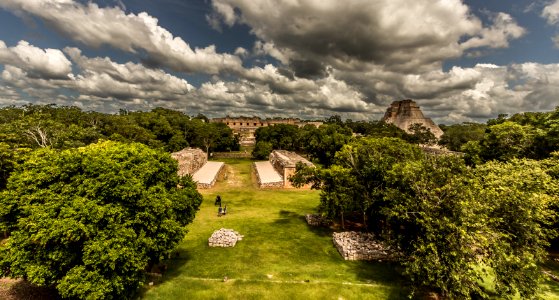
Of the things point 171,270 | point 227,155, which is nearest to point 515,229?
point 171,270

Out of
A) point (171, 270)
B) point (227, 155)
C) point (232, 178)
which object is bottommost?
point (227, 155)

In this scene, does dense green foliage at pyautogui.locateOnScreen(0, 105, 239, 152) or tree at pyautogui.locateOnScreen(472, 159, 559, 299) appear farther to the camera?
dense green foliage at pyautogui.locateOnScreen(0, 105, 239, 152)

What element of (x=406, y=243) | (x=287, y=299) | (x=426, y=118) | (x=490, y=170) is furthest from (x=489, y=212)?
(x=426, y=118)

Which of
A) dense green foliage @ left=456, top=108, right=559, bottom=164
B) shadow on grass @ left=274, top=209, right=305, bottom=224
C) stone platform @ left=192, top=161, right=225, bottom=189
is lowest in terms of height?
stone platform @ left=192, top=161, right=225, bottom=189

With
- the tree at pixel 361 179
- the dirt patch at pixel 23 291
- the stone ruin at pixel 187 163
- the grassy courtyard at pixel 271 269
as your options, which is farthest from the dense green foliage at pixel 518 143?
the stone ruin at pixel 187 163

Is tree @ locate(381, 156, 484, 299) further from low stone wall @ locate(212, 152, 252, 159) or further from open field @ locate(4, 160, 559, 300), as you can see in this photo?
low stone wall @ locate(212, 152, 252, 159)

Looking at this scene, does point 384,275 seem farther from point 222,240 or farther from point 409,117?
point 409,117

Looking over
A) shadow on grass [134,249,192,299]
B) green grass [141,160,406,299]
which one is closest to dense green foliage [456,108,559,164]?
green grass [141,160,406,299]
